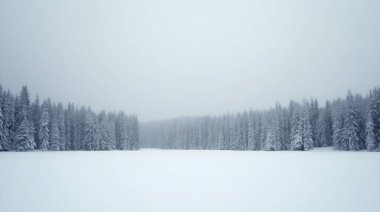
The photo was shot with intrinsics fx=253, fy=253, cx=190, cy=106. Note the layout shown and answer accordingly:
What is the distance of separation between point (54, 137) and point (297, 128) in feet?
240

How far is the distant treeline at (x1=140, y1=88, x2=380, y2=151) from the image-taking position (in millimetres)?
63156

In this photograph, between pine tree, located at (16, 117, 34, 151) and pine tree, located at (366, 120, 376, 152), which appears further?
pine tree, located at (16, 117, 34, 151)

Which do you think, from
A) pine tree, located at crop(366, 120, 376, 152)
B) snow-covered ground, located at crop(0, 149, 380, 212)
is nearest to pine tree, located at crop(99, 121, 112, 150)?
snow-covered ground, located at crop(0, 149, 380, 212)

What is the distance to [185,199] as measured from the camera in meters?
11.5

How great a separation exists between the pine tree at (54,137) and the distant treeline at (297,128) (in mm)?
65223

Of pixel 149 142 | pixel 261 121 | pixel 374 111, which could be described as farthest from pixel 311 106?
pixel 149 142

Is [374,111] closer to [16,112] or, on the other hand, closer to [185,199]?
[185,199]

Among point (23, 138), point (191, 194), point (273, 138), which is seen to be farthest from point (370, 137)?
point (23, 138)

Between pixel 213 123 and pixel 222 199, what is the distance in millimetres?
117827

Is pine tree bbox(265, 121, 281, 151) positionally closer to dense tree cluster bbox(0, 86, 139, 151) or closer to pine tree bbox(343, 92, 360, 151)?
pine tree bbox(343, 92, 360, 151)

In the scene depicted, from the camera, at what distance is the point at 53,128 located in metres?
72.2

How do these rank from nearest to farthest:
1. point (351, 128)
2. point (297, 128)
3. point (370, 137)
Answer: point (370, 137), point (351, 128), point (297, 128)

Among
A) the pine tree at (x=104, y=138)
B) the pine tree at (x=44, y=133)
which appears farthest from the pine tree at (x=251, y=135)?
the pine tree at (x=44, y=133)

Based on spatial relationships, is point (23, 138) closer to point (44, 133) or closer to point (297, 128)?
point (44, 133)
